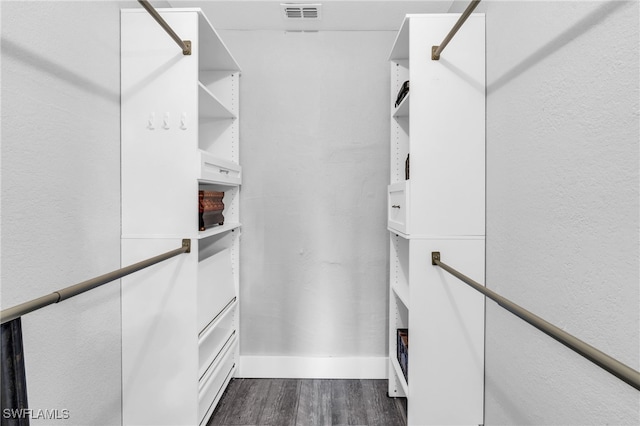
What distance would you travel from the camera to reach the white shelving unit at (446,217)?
1461mm

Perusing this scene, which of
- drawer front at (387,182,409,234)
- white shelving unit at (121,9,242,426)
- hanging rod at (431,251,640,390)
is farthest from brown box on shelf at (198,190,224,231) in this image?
hanging rod at (431,251,640,390)

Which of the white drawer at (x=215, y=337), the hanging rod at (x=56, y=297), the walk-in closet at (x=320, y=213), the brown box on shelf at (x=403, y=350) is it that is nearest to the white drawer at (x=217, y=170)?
the walk-in closet at (x=320, y=213)

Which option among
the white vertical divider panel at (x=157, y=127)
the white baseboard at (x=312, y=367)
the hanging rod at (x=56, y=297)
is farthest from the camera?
the white baseboard at (x=312, y=367)

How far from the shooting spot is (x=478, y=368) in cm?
147

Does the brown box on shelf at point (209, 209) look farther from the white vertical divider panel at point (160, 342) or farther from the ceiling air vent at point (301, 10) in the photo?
the ceiling air vent at point (301, 10)

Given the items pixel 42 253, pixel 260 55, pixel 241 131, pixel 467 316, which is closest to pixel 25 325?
pixel 42 253

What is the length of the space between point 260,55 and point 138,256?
1.41m

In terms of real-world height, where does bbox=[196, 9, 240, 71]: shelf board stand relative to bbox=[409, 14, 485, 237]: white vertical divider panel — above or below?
above

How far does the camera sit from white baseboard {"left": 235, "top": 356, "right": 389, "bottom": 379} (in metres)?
2.09

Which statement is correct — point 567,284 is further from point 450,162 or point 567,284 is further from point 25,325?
point 25,325

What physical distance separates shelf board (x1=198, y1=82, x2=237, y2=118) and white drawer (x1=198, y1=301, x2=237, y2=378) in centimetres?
113

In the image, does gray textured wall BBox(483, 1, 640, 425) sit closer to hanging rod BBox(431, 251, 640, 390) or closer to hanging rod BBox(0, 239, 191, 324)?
hanging rod BBox(431, 251, 640, 390)

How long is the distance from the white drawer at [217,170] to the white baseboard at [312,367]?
1147 millimetres

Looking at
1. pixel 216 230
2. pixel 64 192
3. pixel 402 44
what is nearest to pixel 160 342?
pixel 216 230
